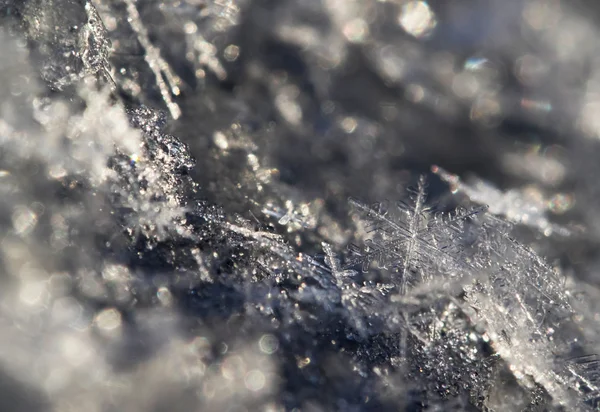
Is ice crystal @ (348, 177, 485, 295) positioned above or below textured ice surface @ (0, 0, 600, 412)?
above

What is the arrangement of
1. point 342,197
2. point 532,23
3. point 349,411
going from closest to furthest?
point 349,411, point 342,197, point 532,23

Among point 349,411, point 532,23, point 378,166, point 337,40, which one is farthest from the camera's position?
point 532,23

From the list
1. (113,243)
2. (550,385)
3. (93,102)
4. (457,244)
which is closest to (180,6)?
(93,102)

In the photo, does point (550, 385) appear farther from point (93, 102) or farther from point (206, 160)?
point (93, 102)

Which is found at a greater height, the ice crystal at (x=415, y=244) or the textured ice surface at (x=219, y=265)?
the ice crystal at (x=415, y=244)

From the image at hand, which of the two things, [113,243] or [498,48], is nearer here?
[113,243]

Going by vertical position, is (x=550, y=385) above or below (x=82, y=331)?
above
